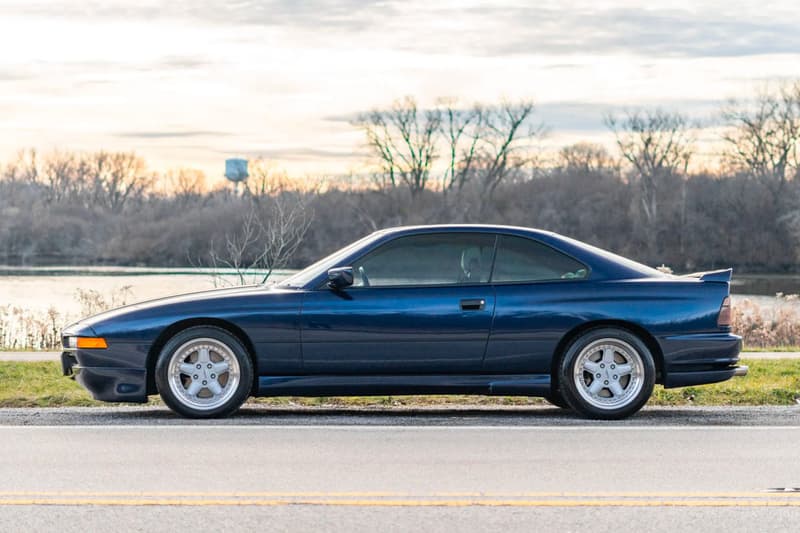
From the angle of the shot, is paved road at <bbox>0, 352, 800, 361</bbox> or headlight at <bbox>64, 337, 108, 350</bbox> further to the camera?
paved road at <bbox>0, 352, 800, 361</bbox>

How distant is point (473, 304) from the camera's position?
30.0 ft

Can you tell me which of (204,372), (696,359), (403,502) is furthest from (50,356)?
(403,502)

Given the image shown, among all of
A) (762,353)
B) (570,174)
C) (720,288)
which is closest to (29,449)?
(720,288)

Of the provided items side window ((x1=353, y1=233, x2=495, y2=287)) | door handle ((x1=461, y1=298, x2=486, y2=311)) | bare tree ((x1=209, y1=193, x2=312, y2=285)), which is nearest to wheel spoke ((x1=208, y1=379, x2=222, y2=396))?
side window ((x1=353, y1=233, x2=495, y2=287))

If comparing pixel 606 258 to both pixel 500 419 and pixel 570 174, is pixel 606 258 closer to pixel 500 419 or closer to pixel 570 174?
pixel 500 419

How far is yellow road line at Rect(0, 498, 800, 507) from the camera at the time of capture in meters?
5.98

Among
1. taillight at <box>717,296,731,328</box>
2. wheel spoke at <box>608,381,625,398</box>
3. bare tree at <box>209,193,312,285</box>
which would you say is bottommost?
wheel spoke at <box>608,381,625,398</box>

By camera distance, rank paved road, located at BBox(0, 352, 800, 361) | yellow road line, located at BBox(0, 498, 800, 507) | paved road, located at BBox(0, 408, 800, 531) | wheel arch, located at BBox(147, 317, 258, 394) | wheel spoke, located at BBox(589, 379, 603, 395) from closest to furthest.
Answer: paved road, located at BBox(0, 408, 800, 531) → yellow road line, located at BBox(0, 498, 800, 507) → wheel arch, located at BBox(147, 317, 258, 394) → wheel spoke, located at BBox(589, 379, 603, 395) → paved road, located at BBox(0, 352, 800, 361)

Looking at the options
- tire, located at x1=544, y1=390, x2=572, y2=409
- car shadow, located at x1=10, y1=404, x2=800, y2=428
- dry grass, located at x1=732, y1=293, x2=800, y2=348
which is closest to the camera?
car shadow, located at x1=10, y1=404, x2=800, y2=428

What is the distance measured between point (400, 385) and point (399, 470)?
2.14 metres

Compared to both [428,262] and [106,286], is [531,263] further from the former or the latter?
[106,286]

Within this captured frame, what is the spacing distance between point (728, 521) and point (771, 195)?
282ft

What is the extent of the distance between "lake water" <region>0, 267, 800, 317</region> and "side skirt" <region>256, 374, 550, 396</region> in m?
17.0

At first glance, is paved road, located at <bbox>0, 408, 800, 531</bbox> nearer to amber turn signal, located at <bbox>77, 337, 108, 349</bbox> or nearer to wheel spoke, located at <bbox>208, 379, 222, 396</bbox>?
wheel spoke, located at <bbox>208, 379, 222, 396</bbox>
